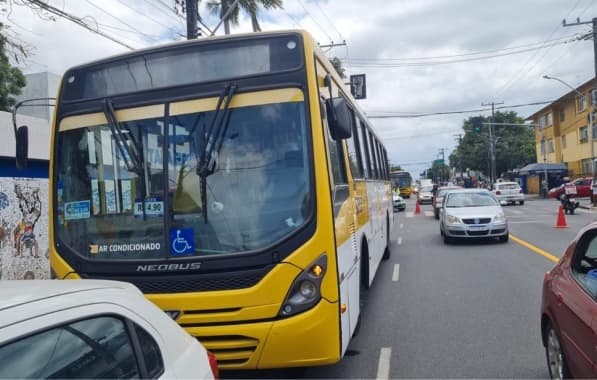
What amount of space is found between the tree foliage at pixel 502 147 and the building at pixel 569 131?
480 inches

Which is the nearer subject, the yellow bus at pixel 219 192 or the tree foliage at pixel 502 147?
the yellow bus at pixel 219 192

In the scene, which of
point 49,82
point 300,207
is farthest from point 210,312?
point 49,82

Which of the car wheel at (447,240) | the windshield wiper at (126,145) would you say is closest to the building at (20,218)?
the windshield wiper at (126,145)

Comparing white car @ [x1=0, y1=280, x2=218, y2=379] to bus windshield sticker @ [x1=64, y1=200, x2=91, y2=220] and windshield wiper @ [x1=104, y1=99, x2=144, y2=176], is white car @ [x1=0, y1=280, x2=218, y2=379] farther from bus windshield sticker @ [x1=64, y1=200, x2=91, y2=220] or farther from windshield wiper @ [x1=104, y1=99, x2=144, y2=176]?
bus windshield sticker @ [x1=64, y1=200, x2=91, y2=220]

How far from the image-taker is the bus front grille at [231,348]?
447 cm

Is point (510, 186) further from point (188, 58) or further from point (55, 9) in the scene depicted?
point (188, 58)

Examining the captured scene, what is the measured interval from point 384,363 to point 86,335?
3968 mm

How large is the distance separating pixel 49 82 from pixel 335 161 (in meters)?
28.6

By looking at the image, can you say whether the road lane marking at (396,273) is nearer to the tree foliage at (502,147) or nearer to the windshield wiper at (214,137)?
the windshield wiper at (214,137)

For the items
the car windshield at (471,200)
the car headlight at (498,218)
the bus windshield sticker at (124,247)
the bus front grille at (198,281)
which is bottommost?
the car headlight at (498,218)

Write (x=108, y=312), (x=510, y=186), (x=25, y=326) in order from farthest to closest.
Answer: (x=510, y=186)
(x=108, y=312)
(x=25, y=326)

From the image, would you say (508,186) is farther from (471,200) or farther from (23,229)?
(23,229)

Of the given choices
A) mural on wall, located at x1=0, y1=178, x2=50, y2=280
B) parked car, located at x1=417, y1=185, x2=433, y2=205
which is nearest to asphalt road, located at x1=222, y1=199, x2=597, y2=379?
mural on wall, located at x1=0, y1=178, x2=50, y2=280

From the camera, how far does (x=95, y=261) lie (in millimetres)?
4887
